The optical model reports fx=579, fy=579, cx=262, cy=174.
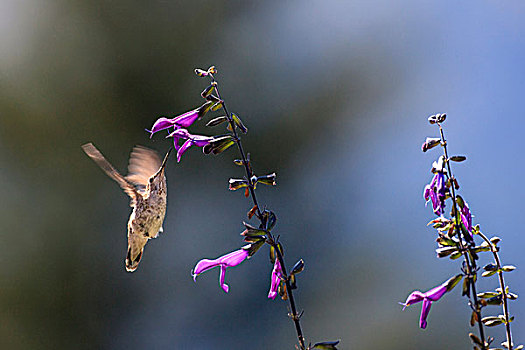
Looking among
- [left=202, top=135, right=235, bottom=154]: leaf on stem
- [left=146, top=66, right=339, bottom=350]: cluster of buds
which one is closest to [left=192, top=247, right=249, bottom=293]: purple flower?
[left=146, top=66, right=339, bottom=350]: cluster of buds

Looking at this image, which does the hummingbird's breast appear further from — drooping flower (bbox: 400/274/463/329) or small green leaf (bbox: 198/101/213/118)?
drooping flower (bbox: 400/274/463/329)

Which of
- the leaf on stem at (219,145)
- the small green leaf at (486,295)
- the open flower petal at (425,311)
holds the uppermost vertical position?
the leaf on stem at (219,145)

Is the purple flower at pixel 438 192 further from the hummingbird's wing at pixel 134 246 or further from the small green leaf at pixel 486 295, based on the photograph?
the hummingbird's wing at pixel 134 246

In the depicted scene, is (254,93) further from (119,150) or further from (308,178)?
(119,150)

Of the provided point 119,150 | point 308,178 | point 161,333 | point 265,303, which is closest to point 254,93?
point 308,178

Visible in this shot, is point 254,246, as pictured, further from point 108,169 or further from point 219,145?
point 108,169

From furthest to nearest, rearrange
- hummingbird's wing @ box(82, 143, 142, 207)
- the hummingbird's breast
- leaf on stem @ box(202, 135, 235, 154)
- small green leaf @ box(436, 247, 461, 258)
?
the hummingbird's breast < hummingbird's wing @ box(82, 143, 142, 207) < leaf on stem @ box(202, 135, 235, 154) < small green leaf @ box(436, 247, 461, 258)

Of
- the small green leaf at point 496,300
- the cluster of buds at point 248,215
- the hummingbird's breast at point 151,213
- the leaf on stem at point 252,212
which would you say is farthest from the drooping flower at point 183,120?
the small green leaf at point 496,300
